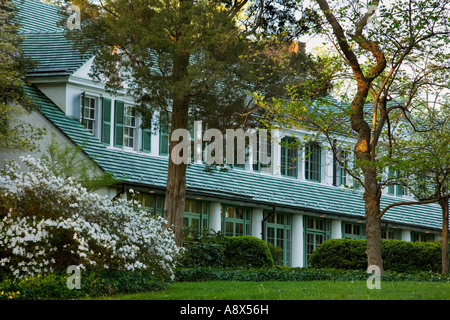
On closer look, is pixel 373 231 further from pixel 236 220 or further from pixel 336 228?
pixel 336 228

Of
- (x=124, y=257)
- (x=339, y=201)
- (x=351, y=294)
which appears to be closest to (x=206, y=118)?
(x=124, y=257)

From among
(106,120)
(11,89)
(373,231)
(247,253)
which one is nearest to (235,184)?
(247,253)

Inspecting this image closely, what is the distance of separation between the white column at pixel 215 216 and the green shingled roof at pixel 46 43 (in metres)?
6.79

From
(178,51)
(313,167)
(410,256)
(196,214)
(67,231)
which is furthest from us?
(313,167)

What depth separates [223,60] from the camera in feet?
62.8

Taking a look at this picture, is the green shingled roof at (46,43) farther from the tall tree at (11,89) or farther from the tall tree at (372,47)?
the tall tree at (372,47)

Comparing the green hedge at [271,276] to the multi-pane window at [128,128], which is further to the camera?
the multi-pane window at [128,128]

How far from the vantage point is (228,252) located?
2375 centimetres

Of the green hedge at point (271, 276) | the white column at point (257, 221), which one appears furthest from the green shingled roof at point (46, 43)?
the white column at point (257, 221)

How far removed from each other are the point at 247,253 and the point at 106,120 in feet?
20.4

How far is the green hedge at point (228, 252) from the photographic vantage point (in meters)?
21.9

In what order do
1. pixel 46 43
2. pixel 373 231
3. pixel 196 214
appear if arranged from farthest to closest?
pixel 196 214 → pixel 46 43 → pixel 373 231
